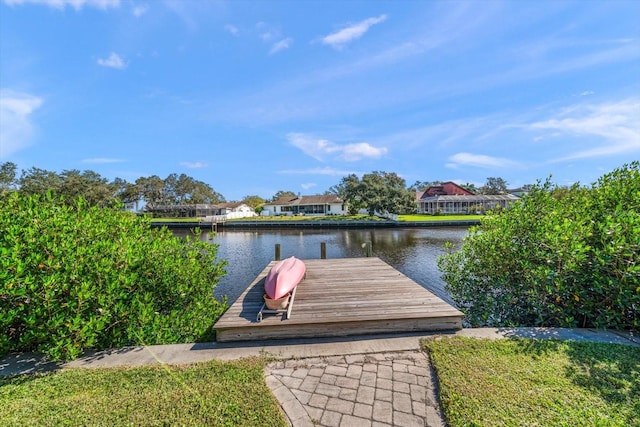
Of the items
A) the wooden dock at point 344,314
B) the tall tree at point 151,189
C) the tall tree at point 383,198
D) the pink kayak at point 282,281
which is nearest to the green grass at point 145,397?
the wooden dock at point 344,314

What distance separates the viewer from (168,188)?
63.8m

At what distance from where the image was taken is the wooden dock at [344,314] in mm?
4109

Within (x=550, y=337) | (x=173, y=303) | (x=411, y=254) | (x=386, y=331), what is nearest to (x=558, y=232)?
(x=550, y=337)

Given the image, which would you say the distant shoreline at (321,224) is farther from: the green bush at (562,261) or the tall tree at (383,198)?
the green bush at (562,261)

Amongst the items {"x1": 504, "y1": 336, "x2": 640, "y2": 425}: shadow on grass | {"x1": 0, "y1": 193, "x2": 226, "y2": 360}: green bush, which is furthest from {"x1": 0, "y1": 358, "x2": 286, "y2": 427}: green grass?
{"x1": 504, "y1": 336, "x2": 640, "y2": 425}: shadow on grass

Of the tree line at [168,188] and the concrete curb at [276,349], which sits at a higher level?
the tree line at [168,188]

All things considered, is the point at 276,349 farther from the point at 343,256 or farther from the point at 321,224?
the point at 321,224

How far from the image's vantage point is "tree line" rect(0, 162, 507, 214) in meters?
40.6

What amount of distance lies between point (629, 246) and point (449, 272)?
3062 millimetres

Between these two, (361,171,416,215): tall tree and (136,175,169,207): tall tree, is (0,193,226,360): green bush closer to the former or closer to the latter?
(361,171,416,215): tall tree

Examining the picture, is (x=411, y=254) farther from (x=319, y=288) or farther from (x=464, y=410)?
(x=464, y=410)

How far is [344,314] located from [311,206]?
48.4 metres

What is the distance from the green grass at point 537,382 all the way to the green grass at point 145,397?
177cm

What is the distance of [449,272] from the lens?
21.1 ft
